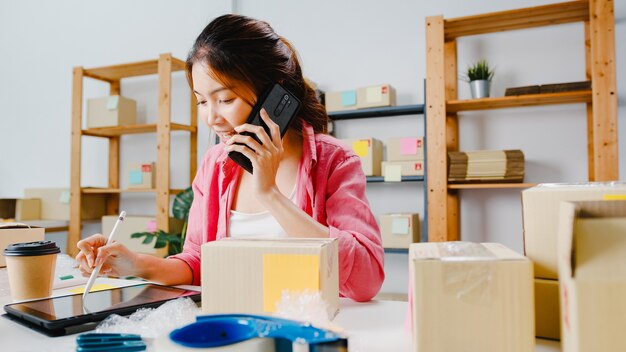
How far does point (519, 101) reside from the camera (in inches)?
101

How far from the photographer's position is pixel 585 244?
0.45m

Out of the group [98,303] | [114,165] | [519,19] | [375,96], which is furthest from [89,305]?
[114,165]

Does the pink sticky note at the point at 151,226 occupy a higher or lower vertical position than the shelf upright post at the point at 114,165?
lower

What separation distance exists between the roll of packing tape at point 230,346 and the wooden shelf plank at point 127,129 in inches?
112

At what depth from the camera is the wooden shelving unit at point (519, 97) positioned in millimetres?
2311

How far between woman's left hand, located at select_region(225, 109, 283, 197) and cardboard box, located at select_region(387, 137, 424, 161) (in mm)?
1775

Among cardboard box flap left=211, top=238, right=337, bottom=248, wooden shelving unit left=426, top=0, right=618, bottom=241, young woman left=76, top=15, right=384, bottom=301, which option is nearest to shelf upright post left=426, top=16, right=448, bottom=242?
wooden shelving unit left=426, top=0, right=618, bottom=241

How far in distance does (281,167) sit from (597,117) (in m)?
1.81

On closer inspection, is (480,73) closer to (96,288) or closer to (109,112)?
(96,288)

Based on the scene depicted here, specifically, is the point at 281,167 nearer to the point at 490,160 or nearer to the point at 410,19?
the point at 490,160

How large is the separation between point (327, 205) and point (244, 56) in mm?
405

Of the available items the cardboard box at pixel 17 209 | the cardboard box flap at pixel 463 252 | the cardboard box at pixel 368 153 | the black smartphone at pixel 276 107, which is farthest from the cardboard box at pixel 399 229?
the cardboard box at pixel 17 209

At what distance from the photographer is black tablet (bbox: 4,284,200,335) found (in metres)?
0.72

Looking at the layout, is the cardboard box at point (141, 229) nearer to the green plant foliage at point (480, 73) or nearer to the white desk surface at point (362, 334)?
the green plant foliage at point (480, 73)
